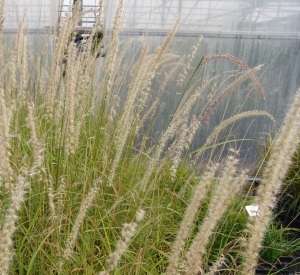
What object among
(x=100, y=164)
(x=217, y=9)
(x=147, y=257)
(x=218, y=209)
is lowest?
(x=147, y=257)

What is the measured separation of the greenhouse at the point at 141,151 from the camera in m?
0.93

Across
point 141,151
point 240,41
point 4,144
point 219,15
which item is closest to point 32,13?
point 219,15

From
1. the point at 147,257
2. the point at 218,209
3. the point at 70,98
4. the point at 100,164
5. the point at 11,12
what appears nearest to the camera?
the point at 218,209

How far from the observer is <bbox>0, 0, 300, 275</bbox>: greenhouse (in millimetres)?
931

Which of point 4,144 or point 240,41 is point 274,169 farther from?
point 240,41

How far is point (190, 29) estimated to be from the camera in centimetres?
371

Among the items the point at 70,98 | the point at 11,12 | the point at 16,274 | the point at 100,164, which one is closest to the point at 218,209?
the point at 70,98

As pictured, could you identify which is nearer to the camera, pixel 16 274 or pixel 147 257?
pixel 16 274

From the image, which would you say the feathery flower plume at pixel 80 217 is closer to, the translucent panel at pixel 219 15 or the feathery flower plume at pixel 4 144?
the feathery flower plume at pixel 4 144

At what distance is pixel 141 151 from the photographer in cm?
188

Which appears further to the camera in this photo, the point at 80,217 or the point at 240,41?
the point at 240,41

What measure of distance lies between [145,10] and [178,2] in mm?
292

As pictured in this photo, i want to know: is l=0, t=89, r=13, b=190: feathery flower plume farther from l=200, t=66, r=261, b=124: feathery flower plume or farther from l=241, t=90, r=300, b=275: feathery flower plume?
l=200, t=66, r=261, b=124: feathery flower plume

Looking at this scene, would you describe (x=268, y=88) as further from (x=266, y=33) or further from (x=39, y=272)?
(x=39, y=272)
